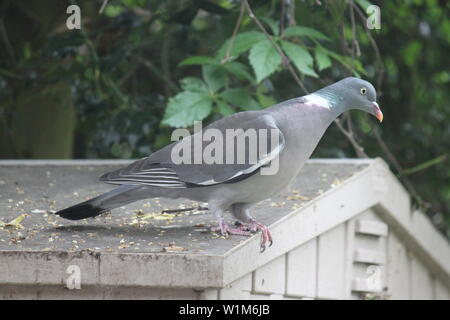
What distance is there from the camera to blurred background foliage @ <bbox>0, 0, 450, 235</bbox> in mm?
4609

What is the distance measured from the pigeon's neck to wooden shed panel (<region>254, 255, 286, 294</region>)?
2.31ft

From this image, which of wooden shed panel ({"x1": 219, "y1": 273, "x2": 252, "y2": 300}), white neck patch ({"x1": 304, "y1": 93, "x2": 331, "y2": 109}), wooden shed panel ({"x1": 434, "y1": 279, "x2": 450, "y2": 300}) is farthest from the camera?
wooden shed panel ({"x1": 434, "y1": 279, "x2": 450, "y2": 300})

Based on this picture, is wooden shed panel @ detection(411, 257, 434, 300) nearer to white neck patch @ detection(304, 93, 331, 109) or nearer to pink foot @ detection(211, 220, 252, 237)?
white neck patch @ detection(304, 93, 331, 109)

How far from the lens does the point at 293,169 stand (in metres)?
3.49

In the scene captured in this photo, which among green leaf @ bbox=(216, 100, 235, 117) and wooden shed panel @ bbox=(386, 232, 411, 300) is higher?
green leaf @ bbox=(216, 100, 235, 117)

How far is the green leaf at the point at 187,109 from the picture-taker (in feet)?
14.2

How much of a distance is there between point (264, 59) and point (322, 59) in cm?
44

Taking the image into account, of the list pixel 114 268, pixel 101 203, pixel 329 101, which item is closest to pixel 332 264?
pixel 329 101

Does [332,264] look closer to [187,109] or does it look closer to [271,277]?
[271,277]

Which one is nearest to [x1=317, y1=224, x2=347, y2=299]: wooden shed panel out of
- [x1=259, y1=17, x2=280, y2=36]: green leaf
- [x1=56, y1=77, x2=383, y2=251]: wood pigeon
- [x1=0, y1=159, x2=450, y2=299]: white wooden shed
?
[x1=0, y1=159, x2=450, y2=299]: white wooden shed

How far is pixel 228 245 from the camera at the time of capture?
3.12 metres

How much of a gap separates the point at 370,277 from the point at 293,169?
4.03 feet

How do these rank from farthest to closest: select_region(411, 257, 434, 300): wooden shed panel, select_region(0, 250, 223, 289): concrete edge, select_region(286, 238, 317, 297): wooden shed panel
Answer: select_region(411, 257, 434, 300): wooden shed panel
select_region(286, 238, 317, 297): wooden shed panel
select_region(0, 250, 223, 289): concrete edge
